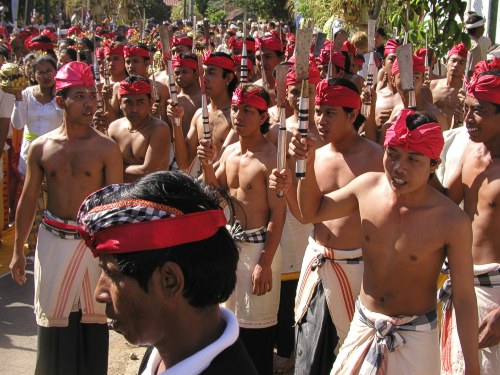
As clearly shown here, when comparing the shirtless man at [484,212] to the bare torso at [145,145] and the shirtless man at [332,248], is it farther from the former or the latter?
the bare torso at [145,145]

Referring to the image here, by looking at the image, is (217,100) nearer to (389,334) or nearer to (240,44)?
(389,334)

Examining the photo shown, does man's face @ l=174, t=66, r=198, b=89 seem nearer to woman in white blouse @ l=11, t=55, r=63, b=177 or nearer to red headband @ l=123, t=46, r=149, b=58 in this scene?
woman in white blouse @ l=11, t=55, r=63, b=177

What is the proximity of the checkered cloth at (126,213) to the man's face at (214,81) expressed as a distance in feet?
17.1

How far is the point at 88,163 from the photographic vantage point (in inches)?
191

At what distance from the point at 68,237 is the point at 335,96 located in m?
2.01

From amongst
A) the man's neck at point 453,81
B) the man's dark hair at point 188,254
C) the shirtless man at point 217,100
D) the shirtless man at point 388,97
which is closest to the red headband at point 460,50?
the man's neck at point 453,81

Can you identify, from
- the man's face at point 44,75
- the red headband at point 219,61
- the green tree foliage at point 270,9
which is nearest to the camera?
the red headband at point 219,61

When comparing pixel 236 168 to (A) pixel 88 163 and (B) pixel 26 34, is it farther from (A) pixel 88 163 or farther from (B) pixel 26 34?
(B) pixel 26 34

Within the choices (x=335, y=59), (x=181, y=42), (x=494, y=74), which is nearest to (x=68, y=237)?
(x=494, y=74)

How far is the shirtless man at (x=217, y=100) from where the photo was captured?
664cm

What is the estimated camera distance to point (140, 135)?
615 cm

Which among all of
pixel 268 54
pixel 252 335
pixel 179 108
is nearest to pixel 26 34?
pixel 268 54

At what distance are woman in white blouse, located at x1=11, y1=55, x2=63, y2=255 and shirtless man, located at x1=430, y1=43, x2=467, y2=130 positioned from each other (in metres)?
4.29

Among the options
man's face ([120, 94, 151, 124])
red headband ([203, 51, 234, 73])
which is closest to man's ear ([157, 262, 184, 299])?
man's face ([120, 94, 151, 124])
